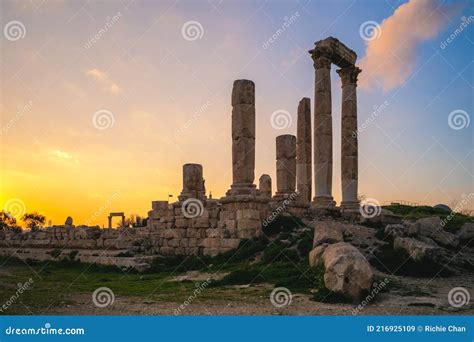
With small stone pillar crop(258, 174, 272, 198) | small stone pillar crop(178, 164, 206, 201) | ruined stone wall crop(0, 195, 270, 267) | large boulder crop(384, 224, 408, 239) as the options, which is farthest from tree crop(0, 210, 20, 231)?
large boulder crop(384, 224, 408, 239)

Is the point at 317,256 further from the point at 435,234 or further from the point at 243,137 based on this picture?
the point at 243,137

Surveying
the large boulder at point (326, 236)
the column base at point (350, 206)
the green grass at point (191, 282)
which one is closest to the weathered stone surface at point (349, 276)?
the green grass at point (191, 282)

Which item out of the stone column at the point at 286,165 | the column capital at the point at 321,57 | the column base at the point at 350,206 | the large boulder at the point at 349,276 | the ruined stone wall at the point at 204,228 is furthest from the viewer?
the column base at the point at 350,206

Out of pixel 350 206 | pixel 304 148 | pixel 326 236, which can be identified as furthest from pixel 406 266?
pixel 304 148

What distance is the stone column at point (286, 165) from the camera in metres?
23.9

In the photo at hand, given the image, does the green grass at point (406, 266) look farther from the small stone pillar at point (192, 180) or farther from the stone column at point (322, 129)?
the stone column at point (322, 129)

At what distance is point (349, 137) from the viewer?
84.8ft

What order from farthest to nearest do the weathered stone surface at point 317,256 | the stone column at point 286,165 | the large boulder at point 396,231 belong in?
1. the stone column at point 286,165
2. the large boulder at point 396,231
3. the weathered stone surface at point 317,256

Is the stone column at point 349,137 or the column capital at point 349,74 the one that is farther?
the column capital at point 349,74

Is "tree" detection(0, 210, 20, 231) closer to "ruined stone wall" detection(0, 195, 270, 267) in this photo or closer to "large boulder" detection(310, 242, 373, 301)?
"ruined stone wall" detection(0, 195, 270, 267)

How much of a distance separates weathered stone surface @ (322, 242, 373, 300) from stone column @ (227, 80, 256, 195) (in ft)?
27.5

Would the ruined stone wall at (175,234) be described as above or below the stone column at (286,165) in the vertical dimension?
below

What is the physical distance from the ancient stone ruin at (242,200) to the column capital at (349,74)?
5cm

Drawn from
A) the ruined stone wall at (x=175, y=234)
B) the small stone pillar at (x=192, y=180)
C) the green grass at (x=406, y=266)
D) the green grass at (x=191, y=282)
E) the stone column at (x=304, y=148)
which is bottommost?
the green grass at (x=406, y=266)
